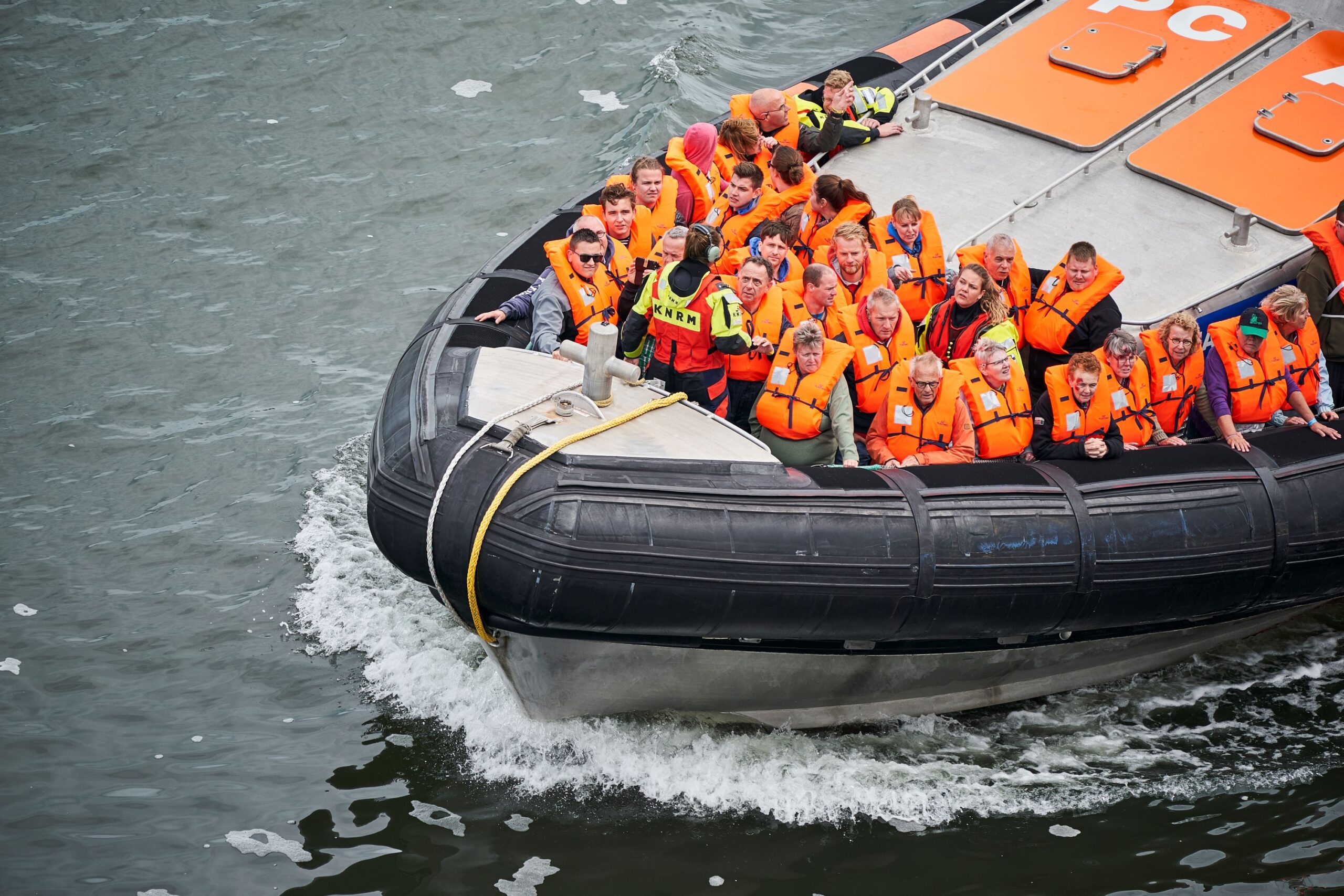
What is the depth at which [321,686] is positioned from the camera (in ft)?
15.3

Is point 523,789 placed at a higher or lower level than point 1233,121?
lower

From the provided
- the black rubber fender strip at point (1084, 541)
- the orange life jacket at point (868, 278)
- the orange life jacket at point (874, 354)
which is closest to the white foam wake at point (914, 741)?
the black rubber fender strip at point (1084, 541)

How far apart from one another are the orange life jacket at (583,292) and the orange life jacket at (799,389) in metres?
0.76

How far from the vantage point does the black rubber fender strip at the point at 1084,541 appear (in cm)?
399

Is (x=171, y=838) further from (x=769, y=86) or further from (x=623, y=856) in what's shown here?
(x=769, y=86)

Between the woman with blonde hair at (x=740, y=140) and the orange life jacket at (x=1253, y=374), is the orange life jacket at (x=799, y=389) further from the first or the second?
the orange life jacket at (x=1253, y=374)

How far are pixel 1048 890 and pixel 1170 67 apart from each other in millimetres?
4129

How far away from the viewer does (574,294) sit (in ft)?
15.2

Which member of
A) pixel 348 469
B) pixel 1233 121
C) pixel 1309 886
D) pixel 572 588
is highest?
pixel 1233 121

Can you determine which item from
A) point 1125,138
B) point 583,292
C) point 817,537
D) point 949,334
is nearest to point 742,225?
point 583,292

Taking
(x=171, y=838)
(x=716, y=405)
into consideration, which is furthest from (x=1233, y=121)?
(x=171, y=838)

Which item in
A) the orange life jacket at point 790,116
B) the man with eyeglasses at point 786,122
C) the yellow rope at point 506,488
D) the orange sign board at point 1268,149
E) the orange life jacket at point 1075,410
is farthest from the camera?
the orange life jacket at point 790,116

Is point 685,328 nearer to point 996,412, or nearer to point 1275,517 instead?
point 996,412

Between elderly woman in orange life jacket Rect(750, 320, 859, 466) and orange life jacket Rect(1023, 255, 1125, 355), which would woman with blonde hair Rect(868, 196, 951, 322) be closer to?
orange life jacket Rect(1023, 255, 1125, 355)
